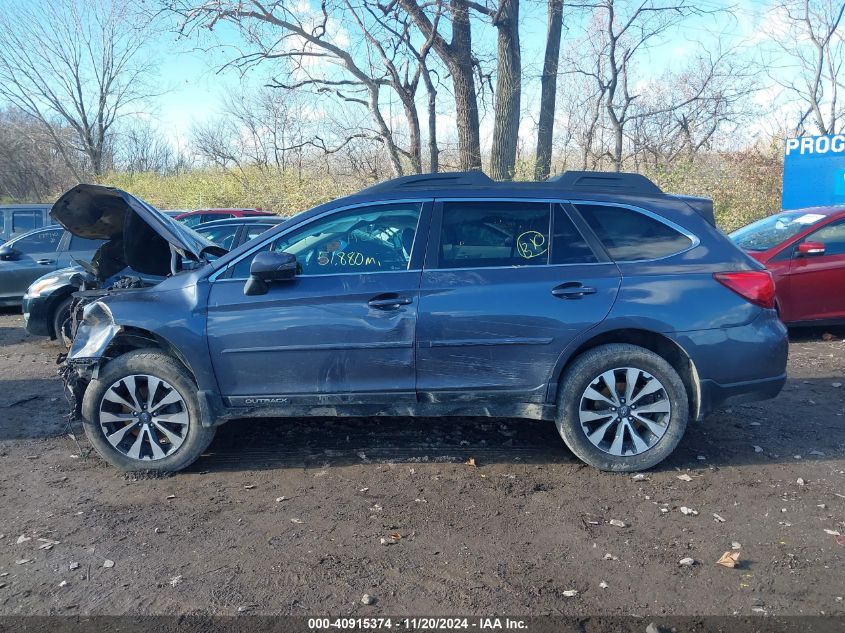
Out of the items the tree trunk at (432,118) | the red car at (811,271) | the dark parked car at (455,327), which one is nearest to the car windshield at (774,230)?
the red car at (811,271)

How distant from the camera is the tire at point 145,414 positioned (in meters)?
4.45

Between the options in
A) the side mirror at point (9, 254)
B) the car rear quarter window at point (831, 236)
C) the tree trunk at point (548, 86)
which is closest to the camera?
the car rear quarter window at point (831, 236)

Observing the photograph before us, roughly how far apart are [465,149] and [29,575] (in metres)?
12.0

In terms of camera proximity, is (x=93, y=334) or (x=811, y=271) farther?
(x=811, y=271)

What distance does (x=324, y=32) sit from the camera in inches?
623

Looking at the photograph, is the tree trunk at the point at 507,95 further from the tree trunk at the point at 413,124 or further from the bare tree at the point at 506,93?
the tree trunk at the point at 413,124

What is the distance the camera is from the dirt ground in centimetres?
314

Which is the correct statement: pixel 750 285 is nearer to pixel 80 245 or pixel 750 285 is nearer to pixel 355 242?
pixel 355 242

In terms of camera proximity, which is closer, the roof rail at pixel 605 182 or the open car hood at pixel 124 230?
the roof rail at pixel 605 182

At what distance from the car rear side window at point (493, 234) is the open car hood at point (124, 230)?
200 centimetres

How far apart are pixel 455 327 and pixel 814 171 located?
1375 centimetres

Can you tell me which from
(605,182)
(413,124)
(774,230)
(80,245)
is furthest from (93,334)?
(413,124)

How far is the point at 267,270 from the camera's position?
4258mm

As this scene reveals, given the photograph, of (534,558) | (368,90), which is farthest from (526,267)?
(368,90)
